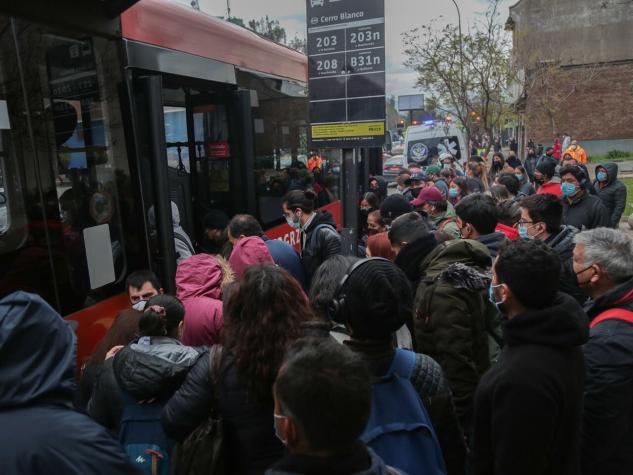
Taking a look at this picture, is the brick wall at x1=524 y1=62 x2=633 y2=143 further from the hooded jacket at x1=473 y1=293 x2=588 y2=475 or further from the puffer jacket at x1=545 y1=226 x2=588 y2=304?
the hooded jacket at x1=473 y1=293 x2=588 y2=475

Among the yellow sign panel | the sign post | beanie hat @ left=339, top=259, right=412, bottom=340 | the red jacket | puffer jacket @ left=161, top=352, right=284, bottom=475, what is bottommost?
puffer jacket @ left=161, top=352, right=284, bottom=475

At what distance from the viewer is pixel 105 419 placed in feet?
8.20

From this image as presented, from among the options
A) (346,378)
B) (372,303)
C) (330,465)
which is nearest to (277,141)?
(372,303)

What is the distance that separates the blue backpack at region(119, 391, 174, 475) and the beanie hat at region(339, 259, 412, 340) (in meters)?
0.99

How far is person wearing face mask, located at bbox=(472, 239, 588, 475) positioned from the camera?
1985 mm

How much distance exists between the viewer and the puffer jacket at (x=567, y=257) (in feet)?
11.5

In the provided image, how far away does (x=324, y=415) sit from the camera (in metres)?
1.36

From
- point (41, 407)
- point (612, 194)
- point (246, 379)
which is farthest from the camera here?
point (612, 194)

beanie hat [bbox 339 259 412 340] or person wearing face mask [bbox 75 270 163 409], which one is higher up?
beanie hat [bbox 339 259 412 340]

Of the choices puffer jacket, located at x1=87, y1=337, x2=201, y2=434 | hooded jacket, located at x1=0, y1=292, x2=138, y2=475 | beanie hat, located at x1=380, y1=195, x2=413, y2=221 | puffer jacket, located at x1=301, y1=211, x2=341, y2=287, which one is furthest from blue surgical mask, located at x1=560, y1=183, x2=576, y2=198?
hooded jacket, located at x1=0, y1=292, x2=138, y2=475

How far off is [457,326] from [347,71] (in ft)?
7.82

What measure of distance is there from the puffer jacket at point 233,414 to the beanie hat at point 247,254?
72.9 inches

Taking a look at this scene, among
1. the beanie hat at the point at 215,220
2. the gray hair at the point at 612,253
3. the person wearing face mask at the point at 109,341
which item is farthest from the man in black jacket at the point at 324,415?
the beanie hat at the point at 215,220

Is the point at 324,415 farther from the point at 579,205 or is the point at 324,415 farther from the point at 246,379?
the point at 579,205
